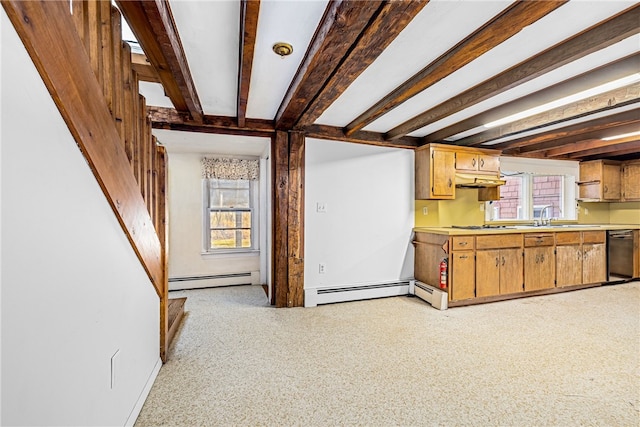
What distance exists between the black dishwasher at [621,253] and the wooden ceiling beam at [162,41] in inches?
233

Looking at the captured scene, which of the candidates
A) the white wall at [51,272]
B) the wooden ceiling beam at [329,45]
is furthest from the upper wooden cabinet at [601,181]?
the white wall at [51,272]

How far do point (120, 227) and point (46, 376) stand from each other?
77cm

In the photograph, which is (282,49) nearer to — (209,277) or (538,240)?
(209,277)

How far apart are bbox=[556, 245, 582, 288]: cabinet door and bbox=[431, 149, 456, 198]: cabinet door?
5.67ft

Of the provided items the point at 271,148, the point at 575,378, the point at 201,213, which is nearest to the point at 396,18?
the point at 271,148

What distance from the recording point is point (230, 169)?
4.28 meters

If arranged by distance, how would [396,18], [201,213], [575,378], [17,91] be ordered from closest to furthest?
[17,91]
[396,18]
[575,378]
[201,213]

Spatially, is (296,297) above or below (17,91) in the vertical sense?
below

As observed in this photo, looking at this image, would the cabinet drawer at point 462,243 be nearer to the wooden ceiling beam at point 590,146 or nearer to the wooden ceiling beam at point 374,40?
the wooden ceiling beam at point 374,40

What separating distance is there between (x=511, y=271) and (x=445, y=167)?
5.04 feet

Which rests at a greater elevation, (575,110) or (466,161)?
(575,110)

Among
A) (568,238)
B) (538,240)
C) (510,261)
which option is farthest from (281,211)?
(568,238)

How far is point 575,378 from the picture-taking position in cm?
199

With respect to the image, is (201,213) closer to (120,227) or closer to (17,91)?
(120,227)
